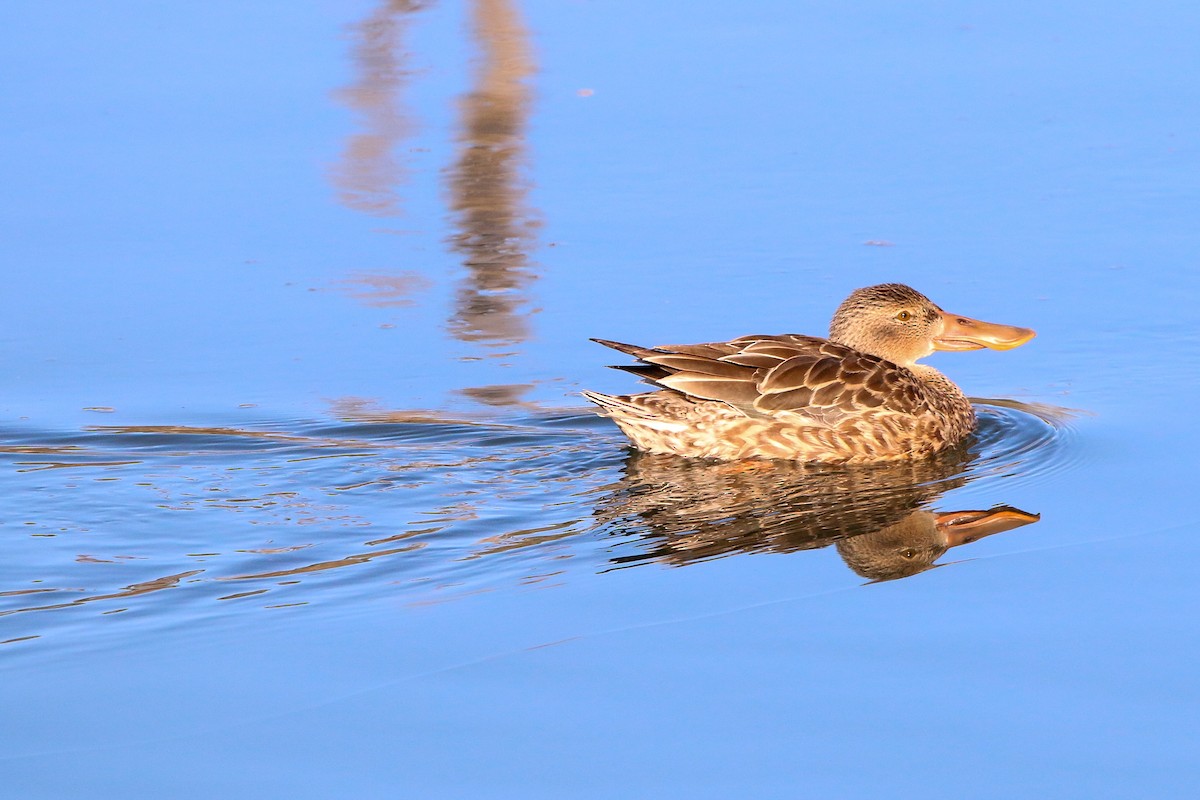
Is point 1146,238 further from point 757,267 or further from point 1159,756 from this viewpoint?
point 1159,756

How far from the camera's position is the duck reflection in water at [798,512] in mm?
6559

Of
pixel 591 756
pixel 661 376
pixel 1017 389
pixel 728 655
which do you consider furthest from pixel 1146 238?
pixel 591 756

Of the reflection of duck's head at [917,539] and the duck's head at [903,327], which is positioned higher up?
the duck's head at [903,327]

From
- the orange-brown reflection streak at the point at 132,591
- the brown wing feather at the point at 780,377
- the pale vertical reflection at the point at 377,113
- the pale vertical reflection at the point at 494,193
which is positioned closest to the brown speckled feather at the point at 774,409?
the brown wing feather at the point at 780,377

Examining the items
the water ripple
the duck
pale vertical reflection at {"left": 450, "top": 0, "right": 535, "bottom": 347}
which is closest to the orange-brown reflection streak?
the water ripple

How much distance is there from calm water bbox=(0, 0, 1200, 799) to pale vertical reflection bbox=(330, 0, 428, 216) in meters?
0.05

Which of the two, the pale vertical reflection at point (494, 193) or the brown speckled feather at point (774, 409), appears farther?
the pale vertical reflection at point (494, 193)

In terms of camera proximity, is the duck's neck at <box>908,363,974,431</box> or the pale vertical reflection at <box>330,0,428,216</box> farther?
the pale vertical reflection at <box>330,0,428,216</box>

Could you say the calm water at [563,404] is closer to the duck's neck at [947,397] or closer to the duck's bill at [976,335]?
the duck's neck at [947,397]

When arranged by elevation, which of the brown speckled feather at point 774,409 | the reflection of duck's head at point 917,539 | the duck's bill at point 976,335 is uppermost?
the duck's bill at point 976,335

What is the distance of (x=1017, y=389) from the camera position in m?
8.71

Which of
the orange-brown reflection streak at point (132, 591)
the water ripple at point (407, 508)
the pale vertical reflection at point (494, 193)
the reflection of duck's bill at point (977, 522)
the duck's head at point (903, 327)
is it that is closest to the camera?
the orange-brown reflection streak at point (132, 591)

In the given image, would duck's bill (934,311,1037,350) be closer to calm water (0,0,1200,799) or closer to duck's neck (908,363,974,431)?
duck's neck (908,363,974,431)

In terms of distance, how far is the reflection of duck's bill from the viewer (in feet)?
22.2
